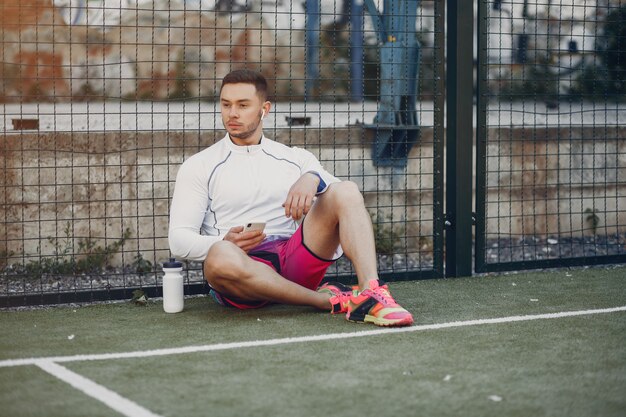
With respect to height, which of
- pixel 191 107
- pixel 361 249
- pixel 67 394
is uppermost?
pixel 191 107

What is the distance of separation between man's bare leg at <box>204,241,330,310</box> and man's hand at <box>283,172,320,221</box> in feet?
1.04

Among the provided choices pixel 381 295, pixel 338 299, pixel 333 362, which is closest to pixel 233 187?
pixel 338 299

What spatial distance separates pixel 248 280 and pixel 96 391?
1.34 metres

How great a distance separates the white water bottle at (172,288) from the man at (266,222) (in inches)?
8.1

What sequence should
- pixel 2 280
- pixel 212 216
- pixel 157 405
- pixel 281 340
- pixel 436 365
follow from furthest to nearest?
1. pixel 2 280
2. pixel 212 216
3. pixel 281 340
4. pixel 436 365
5. pixel 157 405

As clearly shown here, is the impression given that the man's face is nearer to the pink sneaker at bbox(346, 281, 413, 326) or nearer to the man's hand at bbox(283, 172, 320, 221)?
the man's hand at bbox(283, 172, 320, 221)

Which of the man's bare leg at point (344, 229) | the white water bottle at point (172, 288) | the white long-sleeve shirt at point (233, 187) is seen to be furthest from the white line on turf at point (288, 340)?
the white water bottle at point (172, 288)

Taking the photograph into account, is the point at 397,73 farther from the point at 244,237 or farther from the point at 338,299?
the point at 244,237

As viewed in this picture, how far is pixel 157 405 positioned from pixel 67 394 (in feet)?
1.31

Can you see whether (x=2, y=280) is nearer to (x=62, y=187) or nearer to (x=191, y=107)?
(x=62, y=187)

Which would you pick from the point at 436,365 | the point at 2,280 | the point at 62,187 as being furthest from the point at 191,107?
the point at 436,365

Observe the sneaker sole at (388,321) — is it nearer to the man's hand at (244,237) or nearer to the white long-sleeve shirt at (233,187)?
the man's hand at (244,237)

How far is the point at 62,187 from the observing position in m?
6.82

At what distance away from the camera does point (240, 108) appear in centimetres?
496
